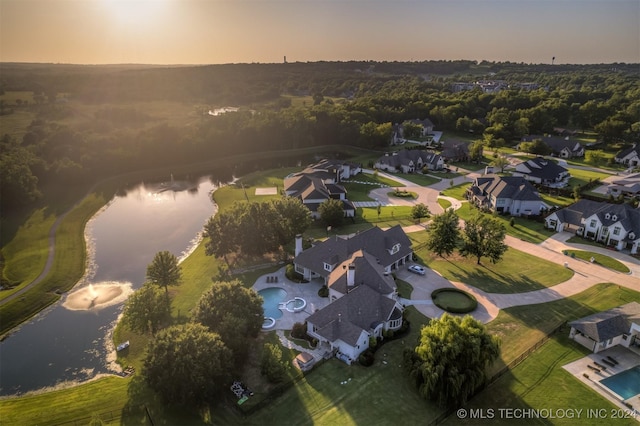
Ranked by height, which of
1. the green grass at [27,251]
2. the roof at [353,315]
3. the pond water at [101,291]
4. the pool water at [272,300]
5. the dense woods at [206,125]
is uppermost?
the dense woods at [206,125]

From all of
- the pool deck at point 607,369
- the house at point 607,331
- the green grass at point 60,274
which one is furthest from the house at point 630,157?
the green grass at point 60,274

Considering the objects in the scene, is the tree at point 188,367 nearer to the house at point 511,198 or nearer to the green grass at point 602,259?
the green grass at point 602,259

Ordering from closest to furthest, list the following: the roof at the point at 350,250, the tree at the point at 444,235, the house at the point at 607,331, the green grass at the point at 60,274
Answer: the house at the point at 607,331 → the green grass at the point at 60,274 → the roof at the point at 350,250 → the tree at the point at 444,235

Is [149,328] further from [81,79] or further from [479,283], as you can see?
[81,79]

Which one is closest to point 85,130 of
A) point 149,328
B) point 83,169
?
point 83,169

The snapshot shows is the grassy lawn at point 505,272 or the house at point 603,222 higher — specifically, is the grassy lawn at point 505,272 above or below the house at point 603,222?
below

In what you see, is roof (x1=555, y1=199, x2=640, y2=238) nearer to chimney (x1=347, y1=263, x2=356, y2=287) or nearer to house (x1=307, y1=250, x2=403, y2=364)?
house (x1=307, y1=250, x2=403, y2=364)
